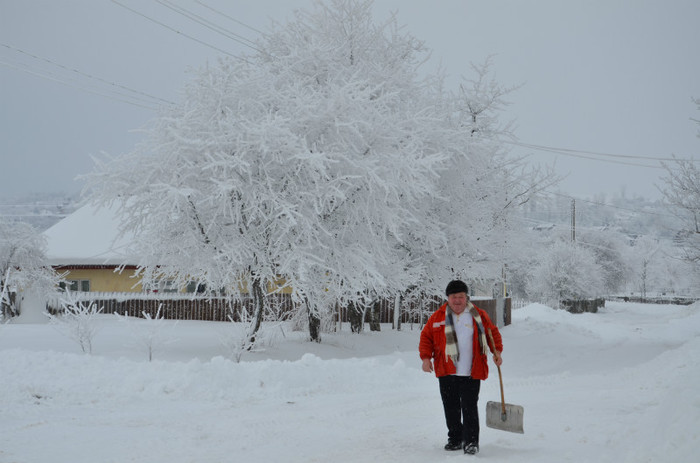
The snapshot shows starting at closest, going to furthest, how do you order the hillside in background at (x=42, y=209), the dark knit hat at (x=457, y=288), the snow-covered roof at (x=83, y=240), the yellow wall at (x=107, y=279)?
1. the dark knit hat at (x=457, y=288)
2. the snow-covered roof at (x=83, y=240)
3. the yellow wall at (x=107, y=279)
4. the hillside in background at (x=42, y=209)

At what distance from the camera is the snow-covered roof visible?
30.0 metres

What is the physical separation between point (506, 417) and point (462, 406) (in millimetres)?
454

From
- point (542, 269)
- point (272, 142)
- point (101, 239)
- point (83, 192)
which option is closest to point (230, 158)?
point (272, 142)

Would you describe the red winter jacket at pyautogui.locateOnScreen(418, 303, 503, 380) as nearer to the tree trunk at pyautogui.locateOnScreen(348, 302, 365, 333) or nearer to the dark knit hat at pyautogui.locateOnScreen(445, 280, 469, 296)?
the dark knit hat at pyautogui.locateOnScreen(445, 280, 469, 296)

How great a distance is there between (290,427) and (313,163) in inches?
248

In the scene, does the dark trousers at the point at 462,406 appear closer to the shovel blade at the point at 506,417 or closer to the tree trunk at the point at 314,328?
the shovel blade at the point at 506,417

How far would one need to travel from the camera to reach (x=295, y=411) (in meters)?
8.73

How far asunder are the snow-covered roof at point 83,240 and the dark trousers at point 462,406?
24155 mm

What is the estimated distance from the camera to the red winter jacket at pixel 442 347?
6.34 metres

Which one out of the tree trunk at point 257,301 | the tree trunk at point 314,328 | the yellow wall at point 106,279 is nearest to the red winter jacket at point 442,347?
the tree trunk at point 257,301

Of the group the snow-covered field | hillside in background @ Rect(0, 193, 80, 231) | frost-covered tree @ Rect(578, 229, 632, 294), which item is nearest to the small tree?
→ the snow-covered field

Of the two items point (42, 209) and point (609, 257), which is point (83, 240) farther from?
point (42, 209)

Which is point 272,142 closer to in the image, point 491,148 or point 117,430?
point 117,430

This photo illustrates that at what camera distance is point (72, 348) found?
1384 cm
